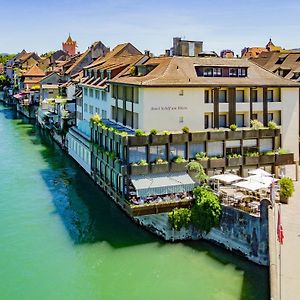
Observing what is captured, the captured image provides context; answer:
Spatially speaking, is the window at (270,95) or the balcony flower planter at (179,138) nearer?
the balcony flower planter at (179,138)

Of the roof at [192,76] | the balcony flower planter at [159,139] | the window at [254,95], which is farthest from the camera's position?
the window at [254,95]

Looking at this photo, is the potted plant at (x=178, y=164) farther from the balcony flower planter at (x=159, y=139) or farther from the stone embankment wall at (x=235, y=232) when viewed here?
the stone embankment wall at (x=235, y=232)

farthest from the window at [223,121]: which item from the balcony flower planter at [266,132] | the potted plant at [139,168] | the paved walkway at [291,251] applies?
the potted plant at [139,168]

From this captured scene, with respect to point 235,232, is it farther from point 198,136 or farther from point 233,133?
point 233,133

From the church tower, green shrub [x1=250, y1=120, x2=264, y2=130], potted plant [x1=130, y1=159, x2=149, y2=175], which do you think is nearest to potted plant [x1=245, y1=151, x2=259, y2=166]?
green shrub [x1=250, y1=120, x2=264, y2=130]

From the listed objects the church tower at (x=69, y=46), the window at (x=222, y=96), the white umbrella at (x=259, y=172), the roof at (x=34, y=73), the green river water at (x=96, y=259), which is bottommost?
the green river water at (x=96, y=259)

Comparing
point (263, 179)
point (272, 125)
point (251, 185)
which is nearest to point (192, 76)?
point (272, 125)

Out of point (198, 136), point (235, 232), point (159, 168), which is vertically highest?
point (198, 136)
